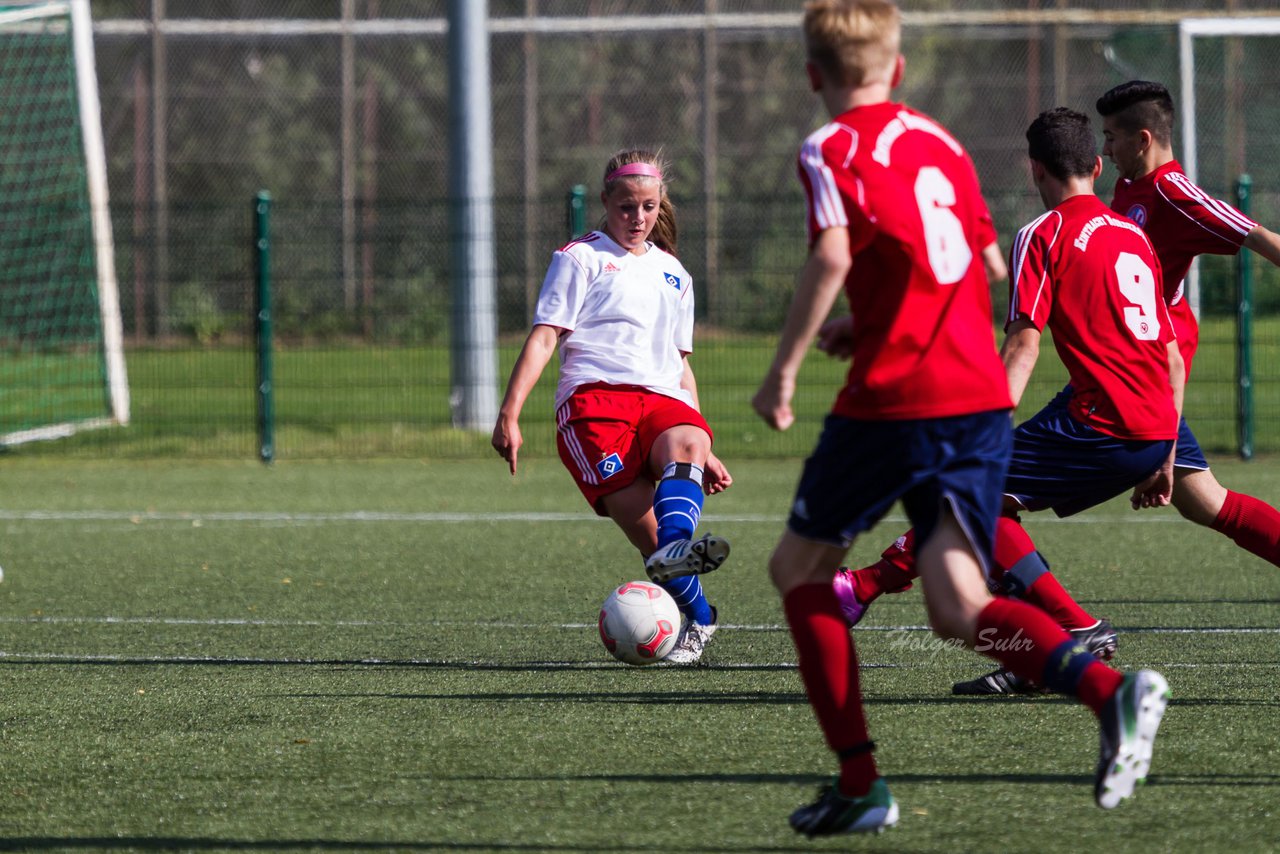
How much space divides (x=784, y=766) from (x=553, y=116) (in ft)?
57.1

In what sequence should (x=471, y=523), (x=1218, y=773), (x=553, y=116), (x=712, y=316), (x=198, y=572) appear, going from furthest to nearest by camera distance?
(x=553, y=116) → (x=712, y=316) → (x=471, y=523) → (x=198, y=572) → (x=1218, y=773)

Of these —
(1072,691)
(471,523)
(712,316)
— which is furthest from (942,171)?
(712,316)

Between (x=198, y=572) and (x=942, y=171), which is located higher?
(x=942, y=171)

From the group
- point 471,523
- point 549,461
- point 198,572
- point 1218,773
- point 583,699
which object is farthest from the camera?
point 549,461

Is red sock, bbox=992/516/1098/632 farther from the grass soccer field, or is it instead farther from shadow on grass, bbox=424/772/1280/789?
shadow on grass, bbox=424/772/1280/789

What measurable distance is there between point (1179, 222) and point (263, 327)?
9.09 m

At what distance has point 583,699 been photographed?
5066 millimetres

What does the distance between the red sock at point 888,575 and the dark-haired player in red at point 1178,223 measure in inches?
33.6

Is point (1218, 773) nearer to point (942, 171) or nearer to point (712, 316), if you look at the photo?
point (942, 171)

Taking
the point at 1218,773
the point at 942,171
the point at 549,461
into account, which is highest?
the point at 942,171

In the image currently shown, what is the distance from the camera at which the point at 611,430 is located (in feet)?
18.3

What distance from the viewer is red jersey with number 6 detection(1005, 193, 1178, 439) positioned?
479 cm

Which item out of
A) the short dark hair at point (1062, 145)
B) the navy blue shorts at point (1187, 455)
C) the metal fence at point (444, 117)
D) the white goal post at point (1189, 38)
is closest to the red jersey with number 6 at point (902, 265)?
the short dark hair at point (1062, 145)

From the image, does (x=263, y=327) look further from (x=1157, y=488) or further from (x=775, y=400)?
(x=775, y=400)
